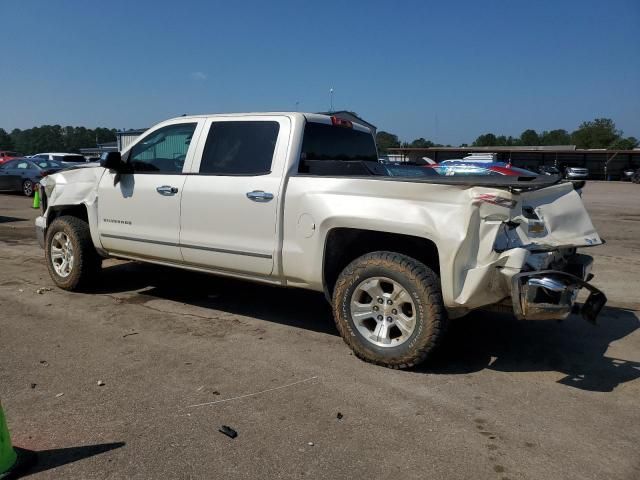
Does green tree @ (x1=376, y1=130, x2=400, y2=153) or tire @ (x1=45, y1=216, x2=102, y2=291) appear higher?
green tree @ (x1=376, y1=130, x2=400, y2=153)

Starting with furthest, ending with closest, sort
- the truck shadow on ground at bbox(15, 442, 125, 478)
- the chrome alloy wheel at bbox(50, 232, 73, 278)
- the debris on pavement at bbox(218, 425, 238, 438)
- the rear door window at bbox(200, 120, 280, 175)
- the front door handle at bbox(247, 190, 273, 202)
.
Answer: the chrome alloy wheel at bbox(50, 232, 73, 278), the rear door window at bbox(200, 120, 280, 175), the front door handle at bbox(247, 190, 273, 202), the debris on pavement at bbox(218, 425, 238, 438), the truck shadow on ground at bbox(15, 442, 125, 478)

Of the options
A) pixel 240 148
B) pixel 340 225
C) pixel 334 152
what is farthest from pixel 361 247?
pixel 240 148

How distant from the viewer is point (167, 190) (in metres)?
5.41

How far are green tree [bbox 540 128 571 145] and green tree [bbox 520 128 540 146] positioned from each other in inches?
46.8

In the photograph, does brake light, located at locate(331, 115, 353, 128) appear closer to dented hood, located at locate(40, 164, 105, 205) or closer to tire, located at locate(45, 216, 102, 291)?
dented hood, located at locate(40, 164, 105, 205)

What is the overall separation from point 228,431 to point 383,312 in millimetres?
1565

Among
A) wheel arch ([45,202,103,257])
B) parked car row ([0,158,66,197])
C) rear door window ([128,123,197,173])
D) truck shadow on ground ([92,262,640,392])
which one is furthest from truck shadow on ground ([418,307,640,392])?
parked car row ([0,158,66,197])

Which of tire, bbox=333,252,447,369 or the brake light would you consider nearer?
tire, bbox=333,252,447,369

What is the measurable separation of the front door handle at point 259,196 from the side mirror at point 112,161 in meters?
1.71

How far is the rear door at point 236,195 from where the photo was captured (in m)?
4.81

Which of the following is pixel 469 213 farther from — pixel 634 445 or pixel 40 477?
pixel 40 477

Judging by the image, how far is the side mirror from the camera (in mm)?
5660

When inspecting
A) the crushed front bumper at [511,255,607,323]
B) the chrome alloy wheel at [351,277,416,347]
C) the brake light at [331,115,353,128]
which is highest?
the brake light at [331,115,353,128]

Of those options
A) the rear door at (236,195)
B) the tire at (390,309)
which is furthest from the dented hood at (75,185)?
the tire at (390,309)
